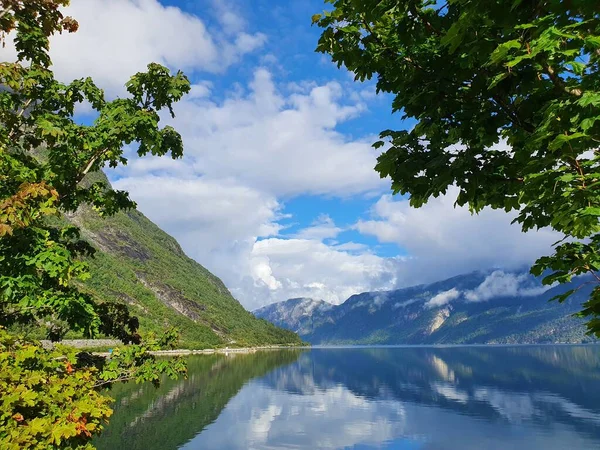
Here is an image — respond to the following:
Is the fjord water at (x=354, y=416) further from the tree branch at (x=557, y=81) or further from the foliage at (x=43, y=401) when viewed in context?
the tree branch at (x=557, y=81)

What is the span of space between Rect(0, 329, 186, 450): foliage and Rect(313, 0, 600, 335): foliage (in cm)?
827

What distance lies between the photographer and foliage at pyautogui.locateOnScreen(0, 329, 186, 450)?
26.2 ft

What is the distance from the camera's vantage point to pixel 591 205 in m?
4.55

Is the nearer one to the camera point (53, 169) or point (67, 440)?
point (67, 440)

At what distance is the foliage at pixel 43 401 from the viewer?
800 cm

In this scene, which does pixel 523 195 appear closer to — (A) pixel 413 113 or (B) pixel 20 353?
(A) pixel 413 113

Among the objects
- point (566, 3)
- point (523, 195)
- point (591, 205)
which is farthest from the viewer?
point (523, 195)

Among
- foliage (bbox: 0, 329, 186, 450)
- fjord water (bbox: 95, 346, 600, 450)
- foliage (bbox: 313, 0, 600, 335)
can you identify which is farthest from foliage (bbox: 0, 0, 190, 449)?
fjord water (bbox: 95, 346, 600, 450)

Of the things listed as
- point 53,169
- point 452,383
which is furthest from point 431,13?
point 452,383

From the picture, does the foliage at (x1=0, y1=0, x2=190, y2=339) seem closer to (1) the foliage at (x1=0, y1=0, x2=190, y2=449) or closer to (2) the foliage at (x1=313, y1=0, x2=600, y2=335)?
(1) the foliage at (x1=0, y1=0, x2=190, y2=449)

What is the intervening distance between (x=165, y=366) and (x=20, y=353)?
6841 mm

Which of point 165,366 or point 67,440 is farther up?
point 165,366

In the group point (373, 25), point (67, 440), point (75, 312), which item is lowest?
point (67, 440)

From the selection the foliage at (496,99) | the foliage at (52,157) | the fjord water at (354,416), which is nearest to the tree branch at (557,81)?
the foliage at (496,99)
